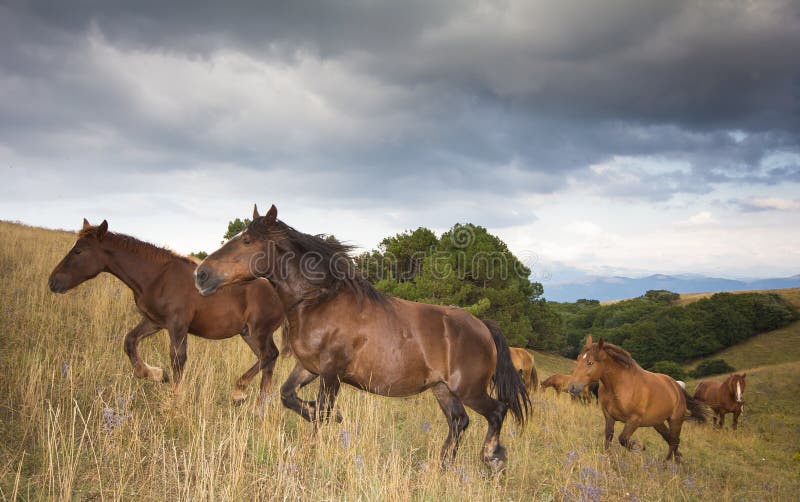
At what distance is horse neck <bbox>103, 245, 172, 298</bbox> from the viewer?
19.5 ft

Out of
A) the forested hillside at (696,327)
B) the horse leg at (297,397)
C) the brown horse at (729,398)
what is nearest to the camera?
the horse leg at (297,397)

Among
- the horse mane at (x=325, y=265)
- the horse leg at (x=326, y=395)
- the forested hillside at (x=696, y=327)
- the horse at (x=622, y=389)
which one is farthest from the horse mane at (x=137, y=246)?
the forested hillside at (x=696, y=327)

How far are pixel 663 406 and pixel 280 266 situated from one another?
769 centimetres

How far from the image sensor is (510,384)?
5.46 meters

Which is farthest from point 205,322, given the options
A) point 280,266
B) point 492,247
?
point 492,247

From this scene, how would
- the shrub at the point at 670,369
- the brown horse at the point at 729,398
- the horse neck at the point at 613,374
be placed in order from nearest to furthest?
the horse neck at the point at 613,374
the brown horse at the point at 729,398
the shrub at the point at 670,369

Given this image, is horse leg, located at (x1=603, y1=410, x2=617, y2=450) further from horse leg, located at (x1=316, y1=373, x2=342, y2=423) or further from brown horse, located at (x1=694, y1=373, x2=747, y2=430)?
brown horse, located at (x1=694, y1=373, x2=747, y2=430)

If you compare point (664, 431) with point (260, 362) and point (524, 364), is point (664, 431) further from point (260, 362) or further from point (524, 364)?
point (260, 362)

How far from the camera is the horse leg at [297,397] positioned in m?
4.49

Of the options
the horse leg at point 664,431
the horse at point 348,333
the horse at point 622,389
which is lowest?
the horse leg at point 664,431

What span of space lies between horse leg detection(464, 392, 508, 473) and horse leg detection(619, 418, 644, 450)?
4.02 metres

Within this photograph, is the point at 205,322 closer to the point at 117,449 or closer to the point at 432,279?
the point at 117,449

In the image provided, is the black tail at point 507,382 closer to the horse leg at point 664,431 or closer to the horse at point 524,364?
the horse leg at point 664,431

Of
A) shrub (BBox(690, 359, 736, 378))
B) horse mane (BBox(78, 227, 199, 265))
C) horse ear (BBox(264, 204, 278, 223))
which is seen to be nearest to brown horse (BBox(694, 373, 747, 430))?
horse ear (BBox(264, 204, 278, 223))
